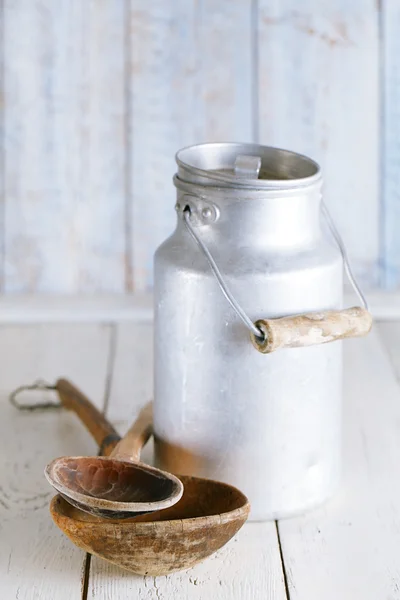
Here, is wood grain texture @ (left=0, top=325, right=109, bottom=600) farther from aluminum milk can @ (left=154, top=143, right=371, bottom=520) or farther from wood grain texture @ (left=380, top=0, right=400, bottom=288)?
wood grain texture @ (left=380, top=0, right=400, bottom=288)

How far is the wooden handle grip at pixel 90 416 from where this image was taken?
2.93ft

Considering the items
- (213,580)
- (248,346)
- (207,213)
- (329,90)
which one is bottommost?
(213,580)

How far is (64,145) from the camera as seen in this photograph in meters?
1.44

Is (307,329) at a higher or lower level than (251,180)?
lower

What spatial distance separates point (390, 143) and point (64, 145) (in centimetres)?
50

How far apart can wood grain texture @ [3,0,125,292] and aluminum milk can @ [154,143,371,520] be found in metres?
0.64

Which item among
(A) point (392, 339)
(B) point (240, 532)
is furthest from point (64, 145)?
(B) point (240, 532)

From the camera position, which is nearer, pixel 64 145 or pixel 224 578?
pixel 224 578

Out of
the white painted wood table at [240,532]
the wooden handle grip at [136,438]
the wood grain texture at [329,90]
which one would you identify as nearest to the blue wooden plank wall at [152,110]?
the wood grain texture at [329,90]

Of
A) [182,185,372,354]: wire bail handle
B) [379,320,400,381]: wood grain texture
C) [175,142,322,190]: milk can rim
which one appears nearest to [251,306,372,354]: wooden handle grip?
[182,185,372,354]: wire bail handle

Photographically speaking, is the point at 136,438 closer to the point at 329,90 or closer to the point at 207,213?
the point at 207,213

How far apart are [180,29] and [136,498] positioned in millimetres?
861

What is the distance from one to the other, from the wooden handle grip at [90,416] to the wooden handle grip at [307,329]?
0.70 feet

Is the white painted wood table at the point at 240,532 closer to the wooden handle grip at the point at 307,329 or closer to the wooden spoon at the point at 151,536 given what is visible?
the wooden spoon at the point at 151,536
